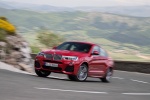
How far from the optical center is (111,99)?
12.3 meters

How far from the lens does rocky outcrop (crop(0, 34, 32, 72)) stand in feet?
74.8

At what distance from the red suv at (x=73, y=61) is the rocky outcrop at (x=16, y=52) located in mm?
4408

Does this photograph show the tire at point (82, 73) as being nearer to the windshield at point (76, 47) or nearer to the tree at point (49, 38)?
the windshield at point (76, 47)

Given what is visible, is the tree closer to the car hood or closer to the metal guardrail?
the metal guardrail

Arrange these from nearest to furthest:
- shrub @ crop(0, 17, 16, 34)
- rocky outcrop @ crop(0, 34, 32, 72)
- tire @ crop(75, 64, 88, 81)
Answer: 1. tire @ crop(75, 64, 88, 81)
2. rocky outcrop @ crop(0, 34, 32, 72)
3. shrub @ crop(0, 17, 16, 34)

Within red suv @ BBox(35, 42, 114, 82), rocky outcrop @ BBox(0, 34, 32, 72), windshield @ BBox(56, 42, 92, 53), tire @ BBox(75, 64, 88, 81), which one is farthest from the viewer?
rocky outcrop @ BBox(0, 34, 32, 72)

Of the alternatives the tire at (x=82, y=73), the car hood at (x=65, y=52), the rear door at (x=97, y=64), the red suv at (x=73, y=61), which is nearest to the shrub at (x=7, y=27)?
the red suv at (x=73, y=61)

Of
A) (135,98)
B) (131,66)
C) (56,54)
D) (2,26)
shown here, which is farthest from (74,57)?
(131,66)

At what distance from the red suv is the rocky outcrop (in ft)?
14.5

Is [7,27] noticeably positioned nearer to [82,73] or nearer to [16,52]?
[16,52]

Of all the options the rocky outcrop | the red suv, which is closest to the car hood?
the red suv

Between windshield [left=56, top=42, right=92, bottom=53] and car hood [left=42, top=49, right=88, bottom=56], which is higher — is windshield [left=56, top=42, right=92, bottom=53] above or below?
above

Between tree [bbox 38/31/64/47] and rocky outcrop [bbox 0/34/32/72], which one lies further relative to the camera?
tree [bbox 38/31/64/47]

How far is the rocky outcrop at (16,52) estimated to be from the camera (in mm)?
22797
